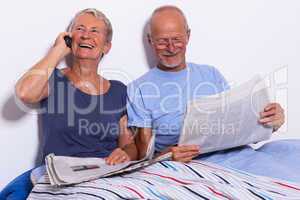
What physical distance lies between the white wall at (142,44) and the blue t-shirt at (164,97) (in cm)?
9

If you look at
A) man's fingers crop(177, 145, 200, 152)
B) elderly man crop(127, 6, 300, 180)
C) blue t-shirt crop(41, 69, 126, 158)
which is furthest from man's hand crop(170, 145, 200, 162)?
blue t-shirt crop(41, 69, 126, 158)

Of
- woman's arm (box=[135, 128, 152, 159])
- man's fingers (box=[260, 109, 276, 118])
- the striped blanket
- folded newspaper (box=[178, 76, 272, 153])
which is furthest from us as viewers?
woman's arm (box=[135, 128, 152, 159])

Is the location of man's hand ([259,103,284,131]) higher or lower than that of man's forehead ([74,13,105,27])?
lower

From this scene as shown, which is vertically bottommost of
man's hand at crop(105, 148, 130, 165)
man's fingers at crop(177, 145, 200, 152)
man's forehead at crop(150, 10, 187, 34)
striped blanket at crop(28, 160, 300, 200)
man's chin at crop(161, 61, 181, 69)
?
striped blanket at crop(28, 160, 300, 200)

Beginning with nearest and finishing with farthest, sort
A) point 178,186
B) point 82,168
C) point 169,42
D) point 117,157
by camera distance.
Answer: point 178,186 → point 82,168 → point 117,157 → point 169,42

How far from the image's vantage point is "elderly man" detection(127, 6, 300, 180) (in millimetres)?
1399

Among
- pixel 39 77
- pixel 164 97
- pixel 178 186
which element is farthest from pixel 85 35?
pixel 178 186

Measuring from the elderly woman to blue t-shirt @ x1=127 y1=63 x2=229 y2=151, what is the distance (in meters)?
0.05

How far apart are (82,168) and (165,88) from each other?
408 mm

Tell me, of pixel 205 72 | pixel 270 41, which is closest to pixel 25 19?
pixel 205 72

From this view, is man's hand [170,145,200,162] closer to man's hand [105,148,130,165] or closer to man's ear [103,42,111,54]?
man's hand [105,148,130,165]

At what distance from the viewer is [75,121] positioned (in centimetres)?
137

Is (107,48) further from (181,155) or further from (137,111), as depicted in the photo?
(181,155)

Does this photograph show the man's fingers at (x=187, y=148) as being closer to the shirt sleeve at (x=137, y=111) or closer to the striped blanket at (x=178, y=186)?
the striped blanket at (x=178, y=186)
